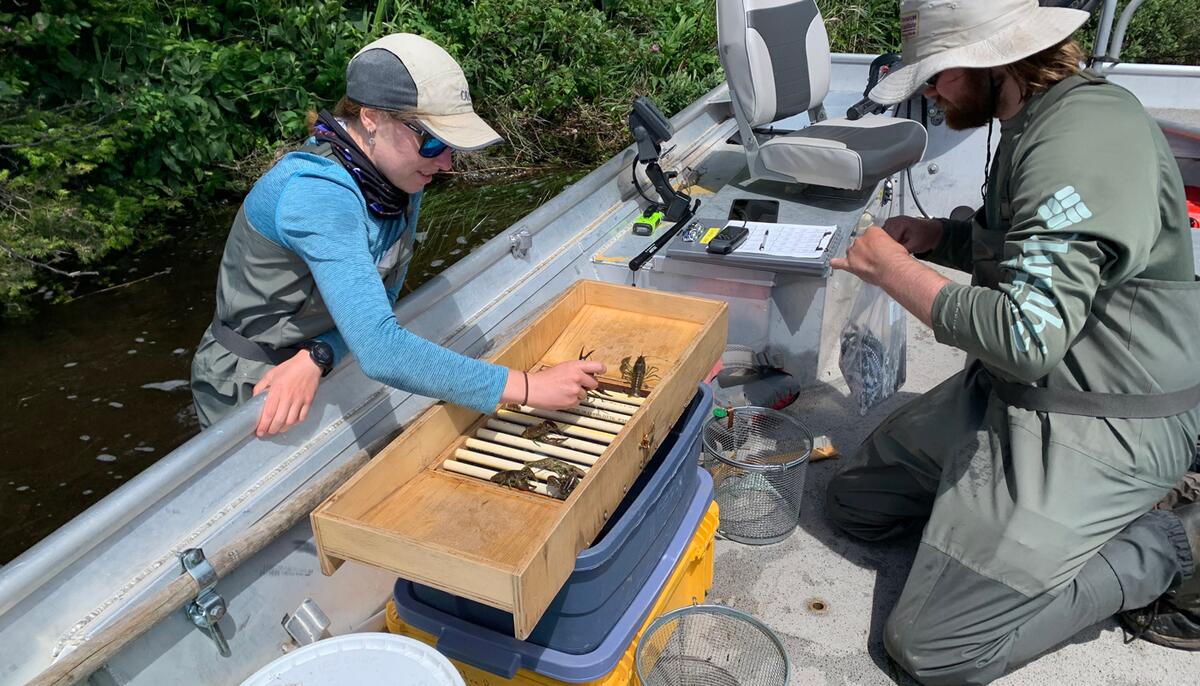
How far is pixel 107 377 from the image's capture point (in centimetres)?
473

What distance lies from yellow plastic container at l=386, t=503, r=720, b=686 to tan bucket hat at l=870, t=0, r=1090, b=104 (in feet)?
4.10

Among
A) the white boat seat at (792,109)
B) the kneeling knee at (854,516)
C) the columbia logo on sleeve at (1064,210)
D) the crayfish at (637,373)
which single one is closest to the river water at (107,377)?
the white boat seat at (792,109)

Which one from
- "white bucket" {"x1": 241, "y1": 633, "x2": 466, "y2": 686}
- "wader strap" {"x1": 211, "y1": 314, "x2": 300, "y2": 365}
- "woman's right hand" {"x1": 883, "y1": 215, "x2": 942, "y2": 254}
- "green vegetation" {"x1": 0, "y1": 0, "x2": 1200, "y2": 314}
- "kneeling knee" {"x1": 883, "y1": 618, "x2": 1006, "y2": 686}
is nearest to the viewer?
"white bucket" {"x1": 241, "y1": 633, "x2": 466, "y2": 686}

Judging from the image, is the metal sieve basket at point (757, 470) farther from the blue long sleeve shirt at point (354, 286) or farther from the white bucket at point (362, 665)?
the white bucket at point (362, 665)

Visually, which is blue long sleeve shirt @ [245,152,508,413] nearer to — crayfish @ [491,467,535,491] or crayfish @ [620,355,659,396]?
crayfish @ [491,467,535,491]

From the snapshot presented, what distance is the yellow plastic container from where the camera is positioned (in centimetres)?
183

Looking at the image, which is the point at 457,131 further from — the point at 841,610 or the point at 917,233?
the point at 841,610

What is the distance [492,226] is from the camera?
6.53 m

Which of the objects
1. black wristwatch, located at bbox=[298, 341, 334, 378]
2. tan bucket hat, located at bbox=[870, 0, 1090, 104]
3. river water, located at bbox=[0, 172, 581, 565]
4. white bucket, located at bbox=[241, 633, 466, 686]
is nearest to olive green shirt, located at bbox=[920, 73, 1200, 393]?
tan bucket hat, located at bbox=[870, 0, 1090, 104]

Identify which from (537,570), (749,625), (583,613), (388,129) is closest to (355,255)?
(388,129)

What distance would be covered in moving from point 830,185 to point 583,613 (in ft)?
7.93

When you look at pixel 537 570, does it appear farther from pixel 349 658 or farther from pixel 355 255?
pixel 355 255

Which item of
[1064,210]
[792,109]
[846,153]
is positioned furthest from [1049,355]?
[792,109]

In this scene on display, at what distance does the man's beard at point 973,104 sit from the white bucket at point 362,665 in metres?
1.78
